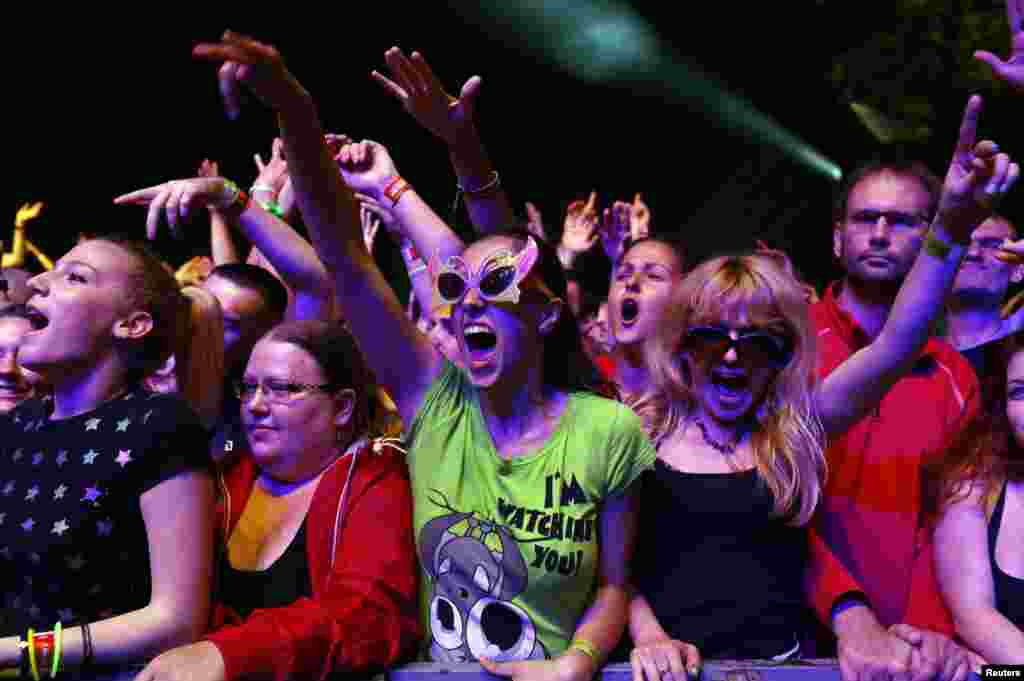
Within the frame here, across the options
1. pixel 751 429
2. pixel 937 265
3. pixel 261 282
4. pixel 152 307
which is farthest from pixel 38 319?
pixel 937 265

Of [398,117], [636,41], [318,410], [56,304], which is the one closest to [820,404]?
[318,410]

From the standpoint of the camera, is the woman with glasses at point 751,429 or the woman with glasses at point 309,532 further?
the woman with glasses at point 751,429

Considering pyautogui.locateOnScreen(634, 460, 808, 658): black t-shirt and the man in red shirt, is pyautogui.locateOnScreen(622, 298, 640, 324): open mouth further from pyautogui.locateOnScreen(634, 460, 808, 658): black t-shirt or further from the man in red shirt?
pyautogui.locateOnScreen(634, 460, 808, 658): black t-shirt

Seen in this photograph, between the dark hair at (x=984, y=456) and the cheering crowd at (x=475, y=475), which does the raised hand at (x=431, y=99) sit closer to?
the cheering crowd at (x=475, y=475)

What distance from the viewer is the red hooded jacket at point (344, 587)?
2.05m

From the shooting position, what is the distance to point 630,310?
3.81 m

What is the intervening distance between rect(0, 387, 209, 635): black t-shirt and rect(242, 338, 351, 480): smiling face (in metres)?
0.25

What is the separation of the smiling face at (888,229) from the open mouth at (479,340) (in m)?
1.37

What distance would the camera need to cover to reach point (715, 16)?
12.2 meters

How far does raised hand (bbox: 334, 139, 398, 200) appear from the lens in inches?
114

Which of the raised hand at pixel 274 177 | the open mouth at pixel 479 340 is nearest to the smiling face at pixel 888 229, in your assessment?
the open mouth at pixel 479 340

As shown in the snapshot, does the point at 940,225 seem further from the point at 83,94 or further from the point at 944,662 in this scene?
the point at 83,94

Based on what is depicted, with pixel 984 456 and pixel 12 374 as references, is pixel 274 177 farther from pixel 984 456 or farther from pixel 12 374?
pixel 984 456

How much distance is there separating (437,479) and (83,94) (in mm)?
7418
